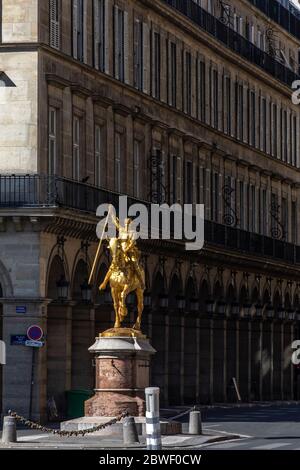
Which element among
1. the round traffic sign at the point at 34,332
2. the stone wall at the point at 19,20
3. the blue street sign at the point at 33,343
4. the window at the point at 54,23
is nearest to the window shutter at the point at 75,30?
the window at the point at 54,23

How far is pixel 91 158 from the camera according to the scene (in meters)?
77.1

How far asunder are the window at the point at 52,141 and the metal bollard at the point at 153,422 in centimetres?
2700

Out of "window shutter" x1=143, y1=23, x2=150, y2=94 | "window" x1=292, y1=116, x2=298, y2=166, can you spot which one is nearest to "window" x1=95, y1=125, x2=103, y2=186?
"window shutter" x1=143, y1=23, x2=150, y2=94

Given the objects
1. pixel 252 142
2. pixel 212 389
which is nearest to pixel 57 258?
pixel 212 389

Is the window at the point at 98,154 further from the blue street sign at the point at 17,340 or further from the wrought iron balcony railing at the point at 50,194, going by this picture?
the blue street sign at the point at 17,340

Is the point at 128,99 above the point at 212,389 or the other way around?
above

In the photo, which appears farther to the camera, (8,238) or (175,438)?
(8,238)

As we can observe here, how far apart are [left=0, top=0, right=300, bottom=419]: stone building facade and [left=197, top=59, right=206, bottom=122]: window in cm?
16

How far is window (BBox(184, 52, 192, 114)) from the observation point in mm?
90375

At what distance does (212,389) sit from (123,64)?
17.7 m

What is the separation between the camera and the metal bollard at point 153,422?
1773 inches
